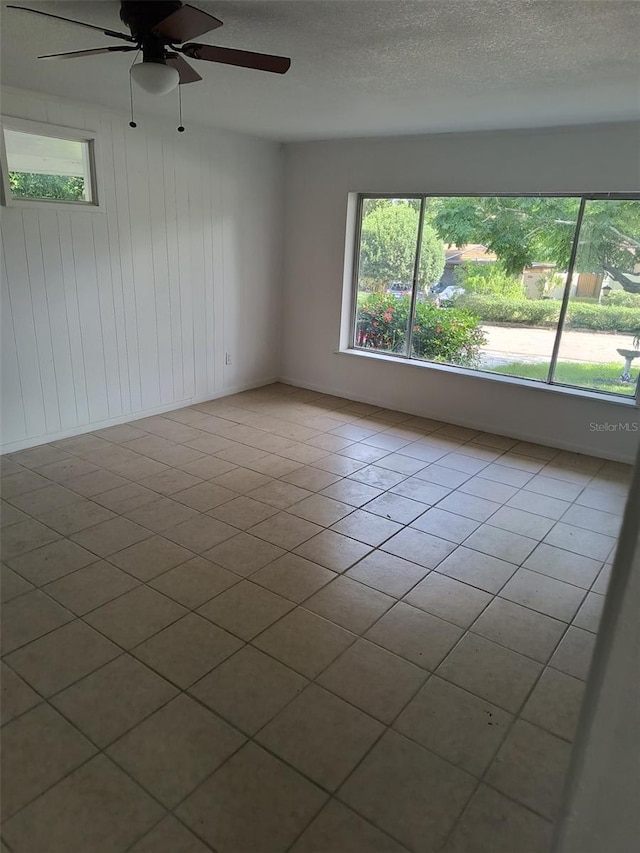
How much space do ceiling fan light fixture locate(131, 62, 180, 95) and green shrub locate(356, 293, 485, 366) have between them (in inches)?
129

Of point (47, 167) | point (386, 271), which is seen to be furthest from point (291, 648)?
point (386, 271)

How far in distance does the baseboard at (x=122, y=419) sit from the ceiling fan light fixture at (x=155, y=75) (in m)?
2.79

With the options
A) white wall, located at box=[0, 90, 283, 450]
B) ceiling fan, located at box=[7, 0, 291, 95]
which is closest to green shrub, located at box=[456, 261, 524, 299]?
white wall, located at box=[0, 90, 283, 450]

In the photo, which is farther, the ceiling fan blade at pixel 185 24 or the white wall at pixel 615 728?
the ceiling fan blade at pixel 185 24

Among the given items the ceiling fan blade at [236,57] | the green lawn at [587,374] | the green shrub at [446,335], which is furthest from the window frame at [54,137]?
the green lawn at [587,374]

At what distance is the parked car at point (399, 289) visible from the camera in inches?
204

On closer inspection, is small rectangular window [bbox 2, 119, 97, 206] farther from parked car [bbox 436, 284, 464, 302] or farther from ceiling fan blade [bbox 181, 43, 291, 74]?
parked car [bbox 436, 284, 464, 302]

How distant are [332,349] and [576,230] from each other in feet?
8.07

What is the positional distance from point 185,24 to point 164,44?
0.89 feet

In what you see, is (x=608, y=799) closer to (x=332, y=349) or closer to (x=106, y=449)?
(x=106, y=449)

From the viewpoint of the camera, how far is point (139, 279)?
4.58 metres

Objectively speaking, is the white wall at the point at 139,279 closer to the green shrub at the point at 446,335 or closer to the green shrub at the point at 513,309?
the green shrub at the point at 446,335

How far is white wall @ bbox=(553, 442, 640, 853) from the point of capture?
58 centimetres

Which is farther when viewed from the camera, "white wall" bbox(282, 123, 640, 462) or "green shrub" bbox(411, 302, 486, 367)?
"green shrub" bbox(411, 302, 486, 367)
